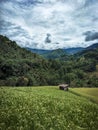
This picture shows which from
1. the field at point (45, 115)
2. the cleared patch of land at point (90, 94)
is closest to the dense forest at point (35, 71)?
the cleared patch of land at point (90, 94)

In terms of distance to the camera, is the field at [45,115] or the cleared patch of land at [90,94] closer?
the field at [45,115]

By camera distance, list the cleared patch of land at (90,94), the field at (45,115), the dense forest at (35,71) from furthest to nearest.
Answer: the dense forest at (35,71), the cleared patch of land at (90,94), the field at (45,115)

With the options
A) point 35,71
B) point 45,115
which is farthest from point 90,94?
point 35,71

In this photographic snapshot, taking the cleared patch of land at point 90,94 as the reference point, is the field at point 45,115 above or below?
below

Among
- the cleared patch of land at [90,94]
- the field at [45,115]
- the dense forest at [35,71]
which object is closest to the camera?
the field at [45,115]

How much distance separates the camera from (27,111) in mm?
23266

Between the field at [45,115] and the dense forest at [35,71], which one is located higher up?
the dense forest at [35,71]

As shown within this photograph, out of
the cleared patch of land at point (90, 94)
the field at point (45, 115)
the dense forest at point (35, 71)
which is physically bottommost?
the field at point (45, 115)

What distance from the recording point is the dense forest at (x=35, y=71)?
8462 cm

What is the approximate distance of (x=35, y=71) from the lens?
102500mm

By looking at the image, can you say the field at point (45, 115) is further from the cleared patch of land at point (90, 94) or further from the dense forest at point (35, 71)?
the dense forest at point (35, 71)

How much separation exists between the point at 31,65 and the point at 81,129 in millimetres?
88394

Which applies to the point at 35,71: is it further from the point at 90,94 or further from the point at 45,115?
the point at 45,115

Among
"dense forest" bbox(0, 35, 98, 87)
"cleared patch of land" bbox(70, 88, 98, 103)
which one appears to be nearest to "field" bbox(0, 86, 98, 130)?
"cleared patch of land" bbox(70, 88, 98, 103)
